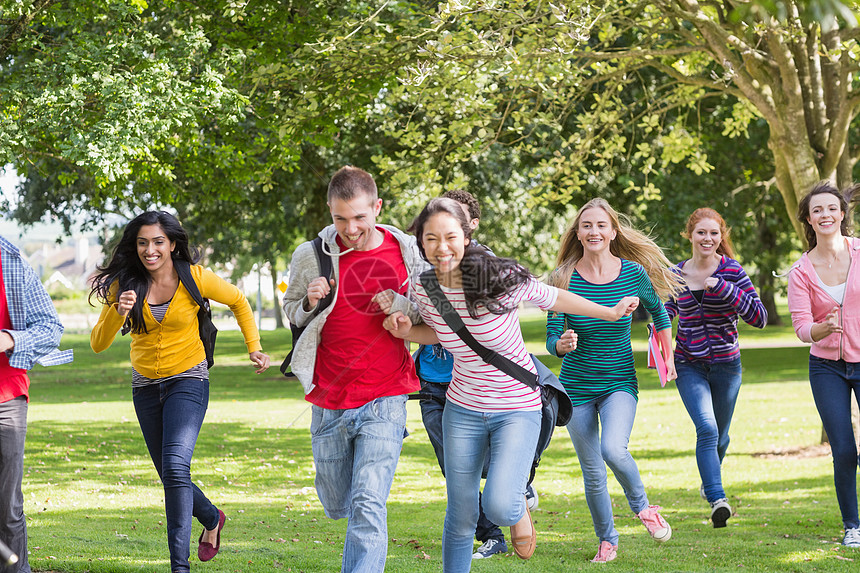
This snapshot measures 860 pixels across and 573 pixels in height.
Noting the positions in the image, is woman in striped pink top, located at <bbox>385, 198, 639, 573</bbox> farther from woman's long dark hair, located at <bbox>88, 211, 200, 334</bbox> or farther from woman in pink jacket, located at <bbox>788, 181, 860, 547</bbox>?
woman in pink jacket, located at <bbox>788, 181, 860, 547</bbox>

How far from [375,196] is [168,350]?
1.63 metres

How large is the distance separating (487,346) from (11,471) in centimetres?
237

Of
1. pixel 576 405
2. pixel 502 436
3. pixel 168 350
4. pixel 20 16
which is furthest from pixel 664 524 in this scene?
pixel 20 16

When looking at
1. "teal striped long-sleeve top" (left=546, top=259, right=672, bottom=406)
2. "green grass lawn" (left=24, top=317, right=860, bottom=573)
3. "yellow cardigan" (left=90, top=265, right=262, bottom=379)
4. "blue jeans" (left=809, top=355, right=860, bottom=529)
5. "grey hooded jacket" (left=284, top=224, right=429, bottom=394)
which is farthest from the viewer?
"green grass lawn" (left=24, top=317, right=860, bottom=573)

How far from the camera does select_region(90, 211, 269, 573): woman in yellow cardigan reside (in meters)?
5.26

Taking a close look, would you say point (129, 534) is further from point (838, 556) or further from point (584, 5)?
point (584, 5)

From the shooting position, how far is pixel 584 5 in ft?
34.2

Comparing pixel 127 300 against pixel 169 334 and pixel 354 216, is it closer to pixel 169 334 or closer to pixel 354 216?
pixel 169 334

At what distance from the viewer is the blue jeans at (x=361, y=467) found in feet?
14.5

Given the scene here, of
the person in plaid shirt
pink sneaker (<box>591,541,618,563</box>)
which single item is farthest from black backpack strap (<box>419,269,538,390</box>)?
pink sneaker (<box>591,541,618,563</box>)

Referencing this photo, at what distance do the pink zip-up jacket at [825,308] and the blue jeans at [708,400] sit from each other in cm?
74

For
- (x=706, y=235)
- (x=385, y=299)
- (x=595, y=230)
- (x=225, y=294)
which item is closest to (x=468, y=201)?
(x=595, y=230)

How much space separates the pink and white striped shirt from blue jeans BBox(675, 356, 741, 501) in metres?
2.66

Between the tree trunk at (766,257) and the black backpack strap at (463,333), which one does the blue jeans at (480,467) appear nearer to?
→ the black backpack strap at (463,333)
